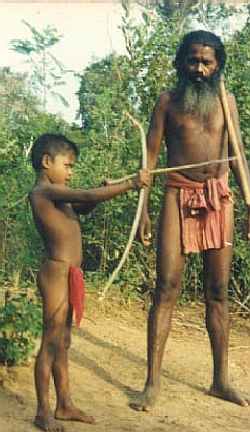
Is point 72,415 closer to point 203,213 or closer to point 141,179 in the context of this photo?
point 141,179

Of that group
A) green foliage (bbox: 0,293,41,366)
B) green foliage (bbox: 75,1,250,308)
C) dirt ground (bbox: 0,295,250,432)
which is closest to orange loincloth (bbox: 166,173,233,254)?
dirt ground (bbox: 0,295,250,432)

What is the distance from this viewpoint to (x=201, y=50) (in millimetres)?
4711

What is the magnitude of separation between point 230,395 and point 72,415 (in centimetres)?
105

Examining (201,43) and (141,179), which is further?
(201,43)

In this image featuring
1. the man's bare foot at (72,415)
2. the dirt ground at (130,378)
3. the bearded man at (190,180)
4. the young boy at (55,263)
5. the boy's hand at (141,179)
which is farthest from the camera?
the bearded man at (190,180)

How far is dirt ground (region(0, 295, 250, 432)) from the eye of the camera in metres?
4.43

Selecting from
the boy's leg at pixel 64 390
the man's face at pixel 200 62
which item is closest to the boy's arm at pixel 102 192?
the boy's leg at pixel 64 390

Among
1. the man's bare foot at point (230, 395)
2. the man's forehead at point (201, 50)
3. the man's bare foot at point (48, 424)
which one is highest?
the man's forehead at point (201, 50)

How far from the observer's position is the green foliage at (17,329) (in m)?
5.04

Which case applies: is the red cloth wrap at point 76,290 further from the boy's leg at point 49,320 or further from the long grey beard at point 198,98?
the long grey beard at point 198,98

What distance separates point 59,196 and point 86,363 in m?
1.70

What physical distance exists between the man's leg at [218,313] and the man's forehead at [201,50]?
1.11 metres

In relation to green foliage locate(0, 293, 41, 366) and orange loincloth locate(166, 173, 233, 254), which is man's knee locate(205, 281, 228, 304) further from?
green foliage locate(0, 293, 41, 366)

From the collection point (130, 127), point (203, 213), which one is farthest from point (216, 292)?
point (130, 127)
